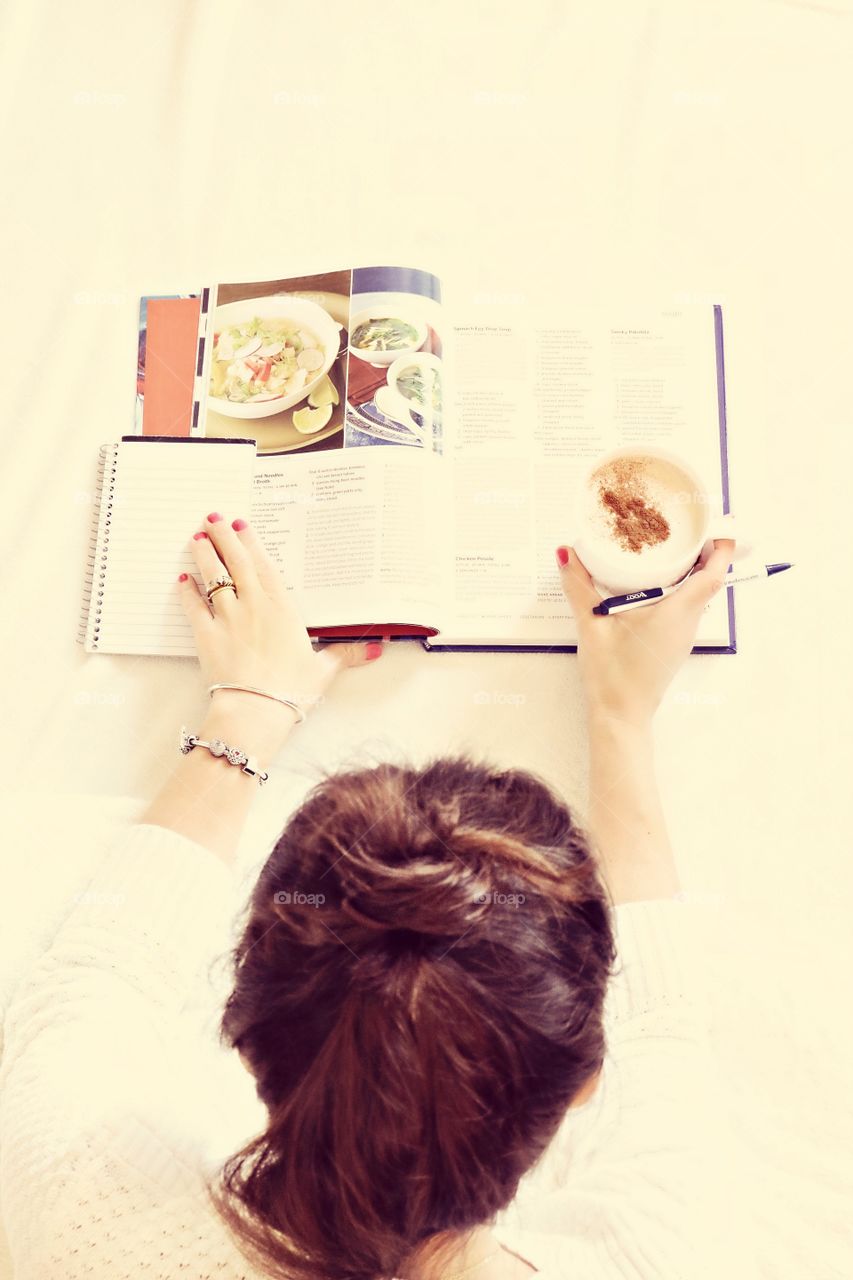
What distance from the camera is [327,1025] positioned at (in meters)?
0.37

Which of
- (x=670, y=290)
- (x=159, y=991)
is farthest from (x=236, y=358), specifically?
(x=159, y=991)

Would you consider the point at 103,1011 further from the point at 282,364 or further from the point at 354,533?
the point at 282,364

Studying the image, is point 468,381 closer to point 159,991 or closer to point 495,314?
point 495,314

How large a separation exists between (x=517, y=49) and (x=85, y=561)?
23.7 inches

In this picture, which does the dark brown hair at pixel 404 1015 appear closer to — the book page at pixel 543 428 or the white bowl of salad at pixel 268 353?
the book page at pixel 543 428

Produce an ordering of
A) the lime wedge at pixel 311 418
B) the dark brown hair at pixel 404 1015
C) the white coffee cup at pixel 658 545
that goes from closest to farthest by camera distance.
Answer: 1. the dark brown hair at pixel 404 1015
2. the white coffee cup at pixel 658 545
3. the lime wedge at pixel 311 418

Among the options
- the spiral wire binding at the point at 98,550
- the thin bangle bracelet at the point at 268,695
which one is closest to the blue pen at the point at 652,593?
the thin bangle bracelet at the point at 268,695

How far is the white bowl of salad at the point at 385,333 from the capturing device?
2.31 feet

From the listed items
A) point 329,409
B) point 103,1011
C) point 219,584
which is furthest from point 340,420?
point 103,1011

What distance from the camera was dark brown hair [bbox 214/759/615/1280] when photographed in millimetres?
360

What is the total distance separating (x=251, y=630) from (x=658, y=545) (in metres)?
0.31

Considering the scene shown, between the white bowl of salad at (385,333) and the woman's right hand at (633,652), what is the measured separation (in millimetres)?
231

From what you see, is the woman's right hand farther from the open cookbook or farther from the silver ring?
the silver ring

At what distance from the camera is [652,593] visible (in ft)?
2.07
